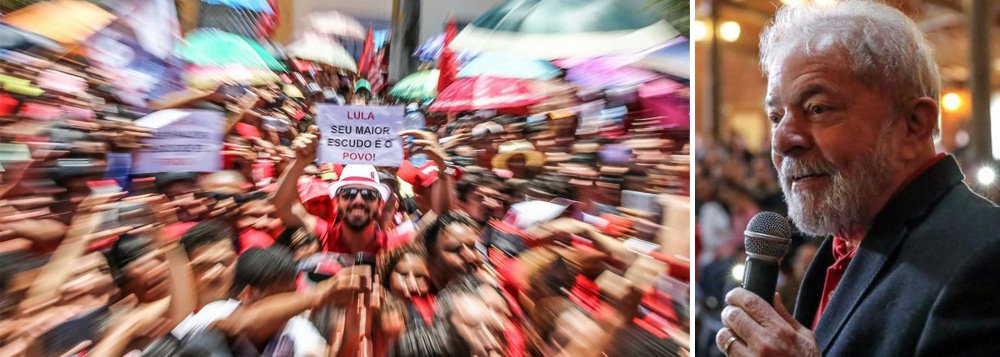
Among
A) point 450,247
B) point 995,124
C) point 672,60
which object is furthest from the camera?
point 450,247

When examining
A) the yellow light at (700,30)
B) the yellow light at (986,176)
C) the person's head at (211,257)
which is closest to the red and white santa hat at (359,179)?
the person's head at (211,257)

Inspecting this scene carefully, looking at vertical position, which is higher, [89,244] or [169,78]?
[169,78]

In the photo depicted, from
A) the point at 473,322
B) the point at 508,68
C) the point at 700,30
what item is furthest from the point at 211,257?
the point at 700,30

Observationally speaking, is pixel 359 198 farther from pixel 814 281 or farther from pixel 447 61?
pixel 814 281

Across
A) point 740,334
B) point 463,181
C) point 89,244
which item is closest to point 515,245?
point 463,181

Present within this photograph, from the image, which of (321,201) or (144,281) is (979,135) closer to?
(321,201)

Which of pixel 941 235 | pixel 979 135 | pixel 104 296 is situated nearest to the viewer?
pixel 941 235

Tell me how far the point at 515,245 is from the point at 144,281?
2.41 feet

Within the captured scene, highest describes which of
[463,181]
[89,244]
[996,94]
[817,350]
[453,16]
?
[453,16]

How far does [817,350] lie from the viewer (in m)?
0.91

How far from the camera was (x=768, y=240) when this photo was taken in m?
0.96

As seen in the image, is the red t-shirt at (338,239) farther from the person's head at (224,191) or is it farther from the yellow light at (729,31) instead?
the yellow light at (729,31)

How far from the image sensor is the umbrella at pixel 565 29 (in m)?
1.28

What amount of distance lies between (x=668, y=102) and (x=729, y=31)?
176 mm
